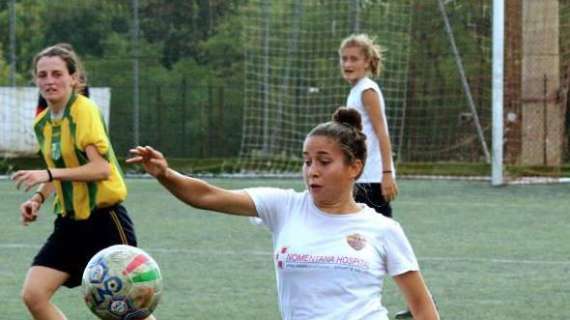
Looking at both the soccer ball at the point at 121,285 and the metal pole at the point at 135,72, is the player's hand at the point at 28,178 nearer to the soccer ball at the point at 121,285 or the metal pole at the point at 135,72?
the soccer ball at the point at 121,285

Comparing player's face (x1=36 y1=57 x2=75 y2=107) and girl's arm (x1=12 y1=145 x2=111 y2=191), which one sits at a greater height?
player's face (x1=36 y1=57 x2=75 y2=107)

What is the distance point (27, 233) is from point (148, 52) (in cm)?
908

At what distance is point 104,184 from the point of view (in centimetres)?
653

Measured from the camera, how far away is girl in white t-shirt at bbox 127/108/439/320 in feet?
14.8

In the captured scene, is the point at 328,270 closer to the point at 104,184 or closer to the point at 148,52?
the point at 104,184

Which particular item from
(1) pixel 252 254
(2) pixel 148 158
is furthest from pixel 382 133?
(2) pixel 148 158

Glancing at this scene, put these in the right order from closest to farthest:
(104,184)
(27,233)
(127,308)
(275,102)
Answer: (127,308), (104,184), (27,233), (275,102)

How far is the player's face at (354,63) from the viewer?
8078 millimetres

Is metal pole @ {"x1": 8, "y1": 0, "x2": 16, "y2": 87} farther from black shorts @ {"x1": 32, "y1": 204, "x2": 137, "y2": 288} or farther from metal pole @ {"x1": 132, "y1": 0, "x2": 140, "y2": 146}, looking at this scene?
black shorts @ {"x1": 32, "y1": 204, "x2": 137, "y2": 288}

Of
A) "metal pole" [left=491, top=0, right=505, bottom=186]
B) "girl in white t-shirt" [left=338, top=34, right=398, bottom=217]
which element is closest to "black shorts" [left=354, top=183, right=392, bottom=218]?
"girl in white t-shirt" [left=338, top=34, right=398, bottom=217]

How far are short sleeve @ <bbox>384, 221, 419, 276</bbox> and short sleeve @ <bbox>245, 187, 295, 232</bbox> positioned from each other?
340 mm

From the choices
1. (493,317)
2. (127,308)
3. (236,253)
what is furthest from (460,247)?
(127,308)

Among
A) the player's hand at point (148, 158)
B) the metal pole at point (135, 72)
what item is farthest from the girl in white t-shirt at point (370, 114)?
the metal pole at point (135, 72)

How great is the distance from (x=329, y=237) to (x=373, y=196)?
3.68 metres
